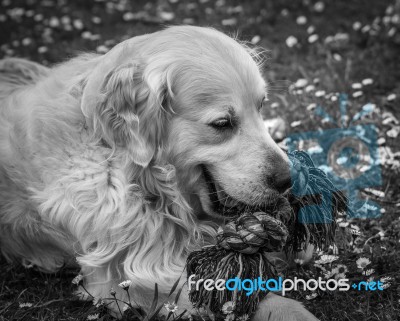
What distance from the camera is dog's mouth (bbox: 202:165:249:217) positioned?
116 inches

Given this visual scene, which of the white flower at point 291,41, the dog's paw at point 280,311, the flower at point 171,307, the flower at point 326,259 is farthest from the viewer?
the white flower at point 291,41

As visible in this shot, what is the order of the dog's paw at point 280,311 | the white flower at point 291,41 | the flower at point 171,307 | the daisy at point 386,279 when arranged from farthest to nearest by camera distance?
the white flower at point 291,41 → the daisy at point 386,279 → the flower at point 171,307 → the dog's paw at point 280,311

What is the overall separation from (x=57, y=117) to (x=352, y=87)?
2.72 meters

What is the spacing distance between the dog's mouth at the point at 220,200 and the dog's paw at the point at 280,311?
1.71ft

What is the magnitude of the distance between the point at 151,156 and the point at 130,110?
0.81 ft

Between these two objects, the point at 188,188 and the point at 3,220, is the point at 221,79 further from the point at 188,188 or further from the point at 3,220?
the point at 3,220

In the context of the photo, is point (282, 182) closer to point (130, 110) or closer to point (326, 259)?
point (326, 259)

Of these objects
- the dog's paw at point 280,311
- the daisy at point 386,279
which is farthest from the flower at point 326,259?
the dog's paw at point 280,311

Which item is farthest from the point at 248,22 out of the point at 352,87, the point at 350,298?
the point at 350,298

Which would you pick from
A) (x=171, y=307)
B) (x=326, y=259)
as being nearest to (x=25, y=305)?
(x=171, y=307)

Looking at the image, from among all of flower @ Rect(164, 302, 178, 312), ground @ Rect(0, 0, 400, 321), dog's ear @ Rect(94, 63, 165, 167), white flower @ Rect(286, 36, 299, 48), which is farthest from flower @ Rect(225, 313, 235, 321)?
white flower @ Rect(286, 36, 299, 48)

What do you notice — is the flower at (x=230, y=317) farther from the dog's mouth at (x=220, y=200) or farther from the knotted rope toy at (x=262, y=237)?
the dog's mouth at (x=220, y=200)

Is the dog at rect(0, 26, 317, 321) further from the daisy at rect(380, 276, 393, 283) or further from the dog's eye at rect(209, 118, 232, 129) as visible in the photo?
the daisy at rect(380, 276, 393, 283)

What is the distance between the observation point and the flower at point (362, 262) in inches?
111
